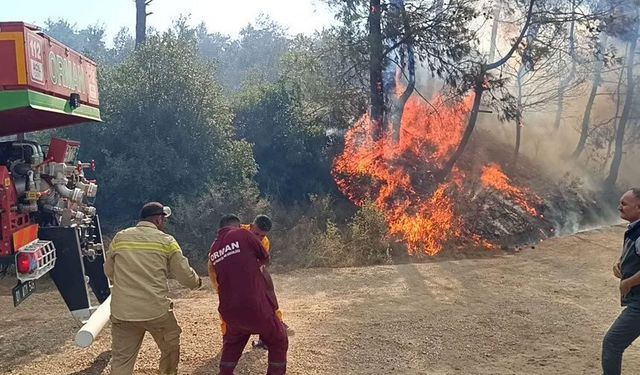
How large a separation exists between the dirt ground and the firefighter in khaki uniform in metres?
1.00

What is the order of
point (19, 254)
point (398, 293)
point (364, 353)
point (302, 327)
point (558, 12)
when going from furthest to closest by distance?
point (558, 12), point (398, 293), point (302, 327), point (364, 353), point (19, 254)

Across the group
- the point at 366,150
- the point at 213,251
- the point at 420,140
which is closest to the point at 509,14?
the point at 420,140

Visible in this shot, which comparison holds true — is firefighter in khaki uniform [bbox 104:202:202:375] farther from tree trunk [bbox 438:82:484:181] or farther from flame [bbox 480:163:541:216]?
flame [bbox 480:163:541:216]

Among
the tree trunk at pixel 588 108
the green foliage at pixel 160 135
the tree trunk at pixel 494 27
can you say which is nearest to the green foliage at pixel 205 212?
the green foliage at pixel 160 135

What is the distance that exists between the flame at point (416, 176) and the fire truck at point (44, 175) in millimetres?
7776

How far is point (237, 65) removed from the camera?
163 feet

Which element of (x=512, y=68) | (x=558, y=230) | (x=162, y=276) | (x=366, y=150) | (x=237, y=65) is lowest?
(x=558, y=230)

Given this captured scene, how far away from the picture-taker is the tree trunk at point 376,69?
1574 cm

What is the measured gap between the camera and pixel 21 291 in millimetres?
5293

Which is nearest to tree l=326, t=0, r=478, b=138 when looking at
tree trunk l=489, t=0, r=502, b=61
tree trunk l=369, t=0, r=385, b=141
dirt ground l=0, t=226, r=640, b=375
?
tree trunk l=369, t=0, r=385, b=141

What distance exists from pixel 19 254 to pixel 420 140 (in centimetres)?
1433

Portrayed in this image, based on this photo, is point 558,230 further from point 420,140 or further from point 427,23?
point 427,23

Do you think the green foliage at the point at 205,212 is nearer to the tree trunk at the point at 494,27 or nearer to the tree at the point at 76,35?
the tree trunk at the point at 494,27

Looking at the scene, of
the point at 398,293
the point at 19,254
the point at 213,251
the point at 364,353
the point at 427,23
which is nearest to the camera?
the point at 213,251
